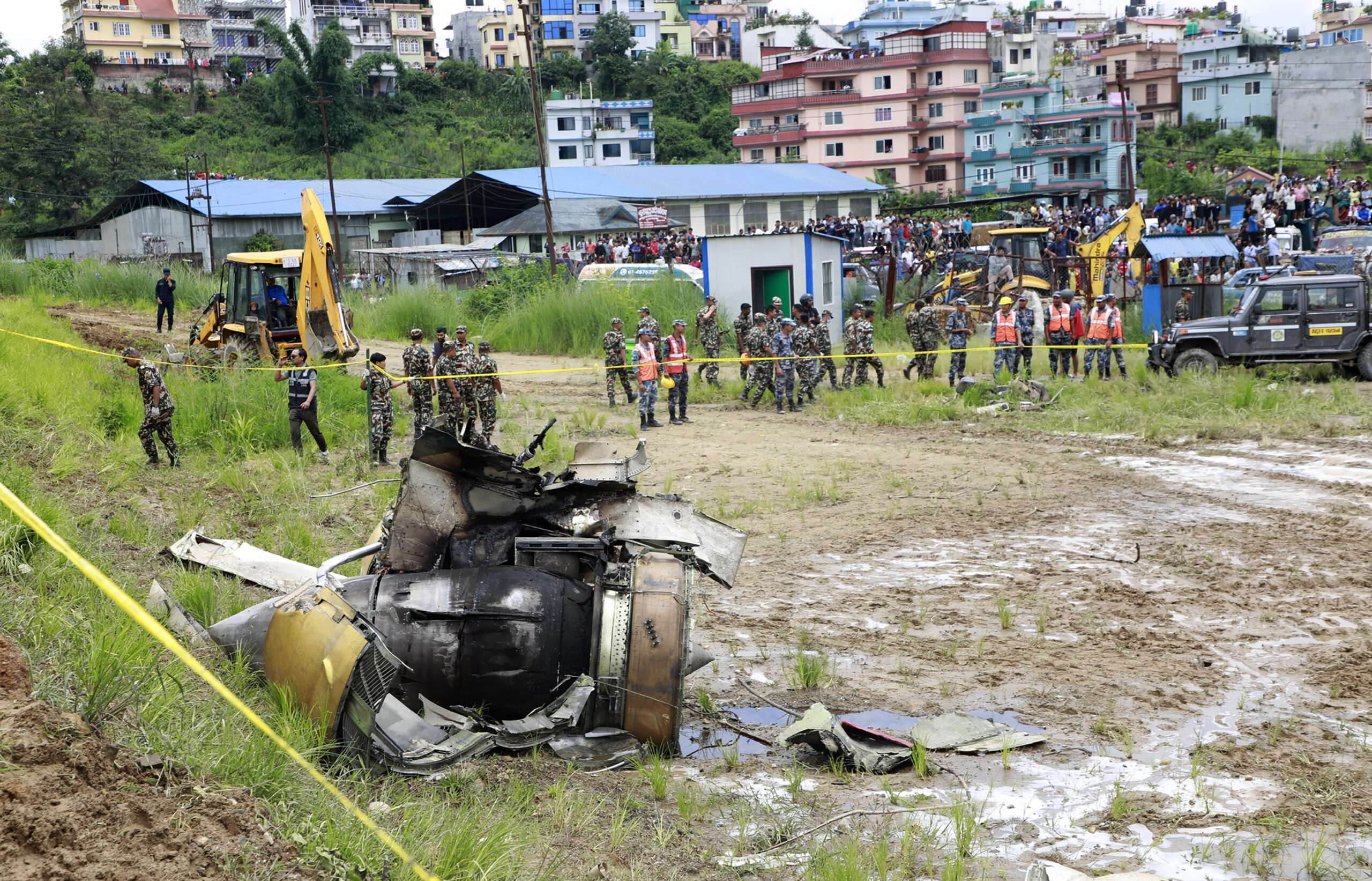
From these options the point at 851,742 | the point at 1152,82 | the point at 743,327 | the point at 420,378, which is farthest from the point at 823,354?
the point at 1152,82

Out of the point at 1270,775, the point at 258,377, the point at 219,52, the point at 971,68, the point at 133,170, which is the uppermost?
the point at 219,52

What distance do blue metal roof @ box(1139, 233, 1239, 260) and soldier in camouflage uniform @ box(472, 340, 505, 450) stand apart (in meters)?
15.5

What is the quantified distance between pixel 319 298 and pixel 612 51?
7428 centimetres

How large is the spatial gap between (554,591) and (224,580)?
3377 millimetres

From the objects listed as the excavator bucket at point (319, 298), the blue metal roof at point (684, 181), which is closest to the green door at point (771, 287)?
the excavator bucket at point (319, 298)

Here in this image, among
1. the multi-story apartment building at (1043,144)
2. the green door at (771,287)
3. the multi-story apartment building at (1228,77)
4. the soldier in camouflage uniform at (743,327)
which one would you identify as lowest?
the soldier in camouflage uniform at (743,327)

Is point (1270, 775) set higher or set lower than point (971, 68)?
lower

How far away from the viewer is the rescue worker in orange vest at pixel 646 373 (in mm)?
17703

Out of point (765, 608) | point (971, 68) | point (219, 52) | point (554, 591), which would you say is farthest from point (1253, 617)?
point (219, 52)

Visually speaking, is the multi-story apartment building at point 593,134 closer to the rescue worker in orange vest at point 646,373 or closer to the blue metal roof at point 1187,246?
the blue metal roof at point 1187,246

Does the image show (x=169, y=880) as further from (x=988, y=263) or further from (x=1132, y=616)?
(x=988, y=263)

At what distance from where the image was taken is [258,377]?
16.4 meters

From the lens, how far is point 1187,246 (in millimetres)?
25219

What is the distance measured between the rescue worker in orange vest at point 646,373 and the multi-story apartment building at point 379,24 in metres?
89.6
